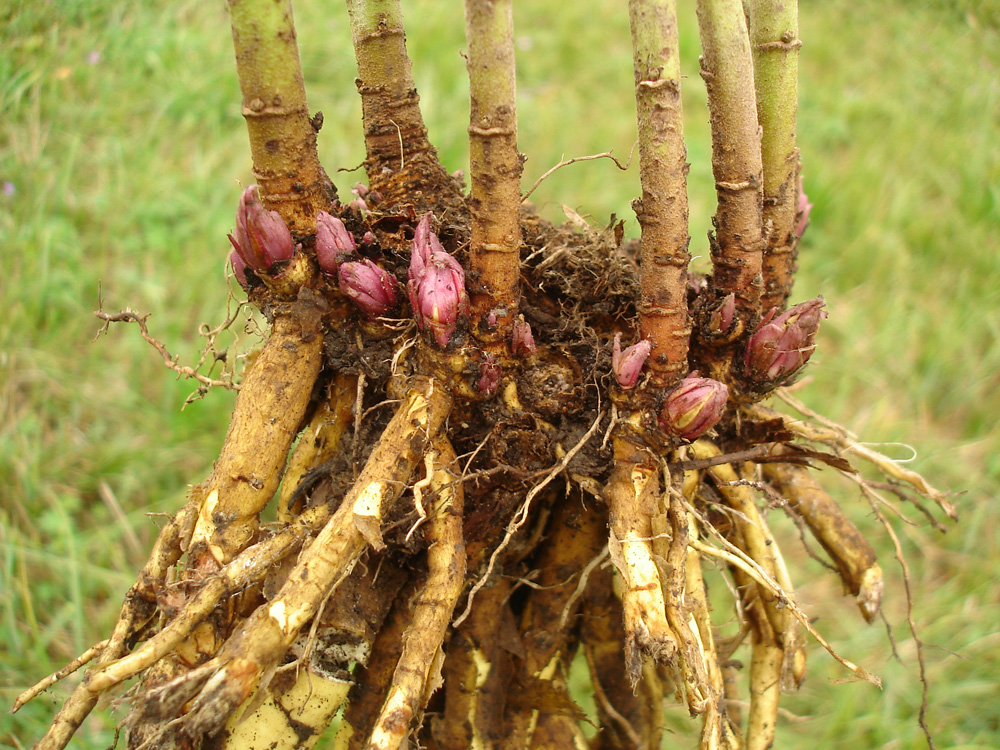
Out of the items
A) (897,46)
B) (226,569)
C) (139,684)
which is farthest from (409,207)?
(897,46)

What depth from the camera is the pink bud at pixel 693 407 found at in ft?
3.01

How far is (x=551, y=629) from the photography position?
1.19 meters

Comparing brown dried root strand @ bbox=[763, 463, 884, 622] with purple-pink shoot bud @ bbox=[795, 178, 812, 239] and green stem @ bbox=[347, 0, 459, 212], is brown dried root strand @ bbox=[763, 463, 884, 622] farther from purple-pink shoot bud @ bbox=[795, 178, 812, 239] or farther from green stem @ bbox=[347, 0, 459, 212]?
green stem @ bbox=[347, 0, 459, 212]

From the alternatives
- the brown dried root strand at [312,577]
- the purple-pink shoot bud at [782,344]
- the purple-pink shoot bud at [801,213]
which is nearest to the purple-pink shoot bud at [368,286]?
the brown dried root strand at [312,577]

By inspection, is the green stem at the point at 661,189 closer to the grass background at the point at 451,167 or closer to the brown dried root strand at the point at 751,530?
the brown dried root strand at the point at 751,530


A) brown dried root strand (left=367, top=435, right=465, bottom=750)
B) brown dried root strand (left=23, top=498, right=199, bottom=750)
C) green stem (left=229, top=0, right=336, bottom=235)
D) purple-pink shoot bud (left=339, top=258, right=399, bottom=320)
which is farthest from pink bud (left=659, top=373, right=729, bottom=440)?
brown dried root strand (left=23, top=498, right=199, bottom=750)

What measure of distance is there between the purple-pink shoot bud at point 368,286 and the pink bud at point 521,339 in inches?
7.0

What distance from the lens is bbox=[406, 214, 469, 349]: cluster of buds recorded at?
0.93 meters

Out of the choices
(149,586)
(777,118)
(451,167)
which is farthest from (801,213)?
Answer: (451,167)

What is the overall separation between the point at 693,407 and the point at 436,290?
1.19 feet

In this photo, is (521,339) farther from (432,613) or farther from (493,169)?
(432,613)

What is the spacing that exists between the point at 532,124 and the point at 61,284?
1841 millimetres

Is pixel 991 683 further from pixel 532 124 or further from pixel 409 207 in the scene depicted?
pixel 532 124

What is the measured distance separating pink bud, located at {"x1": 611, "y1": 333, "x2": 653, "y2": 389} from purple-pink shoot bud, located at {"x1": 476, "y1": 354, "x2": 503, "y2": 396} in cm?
16
